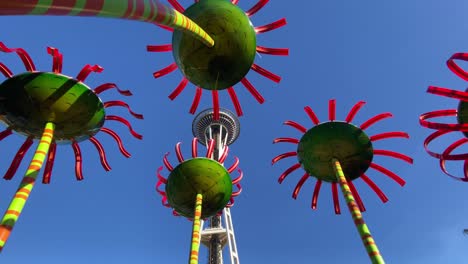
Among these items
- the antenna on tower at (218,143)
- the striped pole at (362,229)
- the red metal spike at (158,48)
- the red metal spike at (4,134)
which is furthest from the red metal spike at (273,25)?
the antenna on tower at (218,143)

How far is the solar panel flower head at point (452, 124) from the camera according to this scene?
5340 millimetres

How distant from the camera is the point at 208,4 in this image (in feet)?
15.9

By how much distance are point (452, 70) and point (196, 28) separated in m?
4.09

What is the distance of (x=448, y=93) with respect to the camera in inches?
213

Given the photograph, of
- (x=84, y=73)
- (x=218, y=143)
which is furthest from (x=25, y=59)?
(x=218, y=143)

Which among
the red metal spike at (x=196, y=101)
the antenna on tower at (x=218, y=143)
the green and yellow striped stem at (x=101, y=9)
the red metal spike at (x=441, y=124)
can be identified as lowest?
the green and yellow striped stem at (x=101, y=9)

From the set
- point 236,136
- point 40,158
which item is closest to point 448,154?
point 40,158

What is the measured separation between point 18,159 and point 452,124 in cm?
706

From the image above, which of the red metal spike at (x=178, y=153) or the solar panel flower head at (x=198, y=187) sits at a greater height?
the red metal spike at (x=178, y=153)

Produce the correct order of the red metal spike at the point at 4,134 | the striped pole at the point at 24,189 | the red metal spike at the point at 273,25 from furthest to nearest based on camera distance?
the red metal spike at the point at 4,134
the red metal spike at the point at 273,25
the striped pole at the point at 24,189

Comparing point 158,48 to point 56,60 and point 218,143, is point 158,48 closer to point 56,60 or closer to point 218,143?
point 56,60

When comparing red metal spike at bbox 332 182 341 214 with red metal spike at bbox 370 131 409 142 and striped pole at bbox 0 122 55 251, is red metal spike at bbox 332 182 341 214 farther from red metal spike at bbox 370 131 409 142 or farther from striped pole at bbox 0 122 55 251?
striped pole at bbox 0 122 55 251

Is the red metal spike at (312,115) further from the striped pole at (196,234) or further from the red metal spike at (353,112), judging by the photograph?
the striped pole at (196,234)

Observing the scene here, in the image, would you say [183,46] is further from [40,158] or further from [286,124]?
[286,124]
